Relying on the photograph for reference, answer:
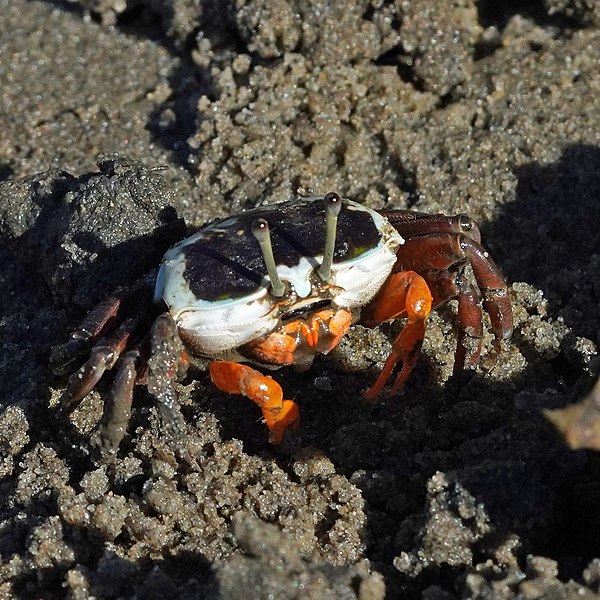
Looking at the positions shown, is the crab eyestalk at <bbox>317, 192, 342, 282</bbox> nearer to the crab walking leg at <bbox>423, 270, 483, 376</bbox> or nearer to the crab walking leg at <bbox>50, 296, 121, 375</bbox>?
the crab walking leg at <bbox>423, 270, 483, 376</bbox>

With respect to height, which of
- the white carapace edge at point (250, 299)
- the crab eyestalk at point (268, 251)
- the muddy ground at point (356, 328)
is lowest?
the muddy ground at point (356, 328)

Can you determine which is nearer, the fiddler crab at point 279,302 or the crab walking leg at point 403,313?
the fiddler crab at point 279,302

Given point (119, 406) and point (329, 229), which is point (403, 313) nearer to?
point (329, 229)

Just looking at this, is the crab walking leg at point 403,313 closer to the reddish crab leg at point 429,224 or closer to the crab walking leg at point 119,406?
the reddish crab leg at point 429,224

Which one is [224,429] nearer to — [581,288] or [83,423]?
[83,423]

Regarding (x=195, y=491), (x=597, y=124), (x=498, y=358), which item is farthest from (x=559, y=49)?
(x=195, y=491)

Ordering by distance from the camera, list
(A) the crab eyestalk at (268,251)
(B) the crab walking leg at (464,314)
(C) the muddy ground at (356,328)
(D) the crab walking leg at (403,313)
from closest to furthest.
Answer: (C) the muddy ground at (356,328), (A) the crab eyestalk at (268,251), (D) the crab walking leg at (403,313), (B) the crab walking leg at (464,314)

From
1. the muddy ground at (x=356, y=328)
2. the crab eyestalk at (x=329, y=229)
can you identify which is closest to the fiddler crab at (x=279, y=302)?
the crab eyestalk at (x=329, y=229)
